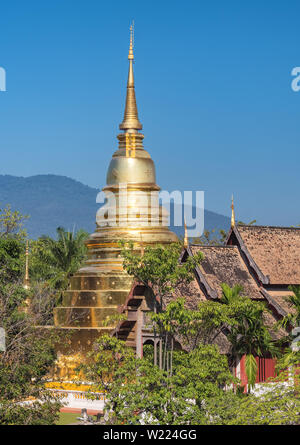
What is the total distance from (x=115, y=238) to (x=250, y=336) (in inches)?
471

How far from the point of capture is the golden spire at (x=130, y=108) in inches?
1772

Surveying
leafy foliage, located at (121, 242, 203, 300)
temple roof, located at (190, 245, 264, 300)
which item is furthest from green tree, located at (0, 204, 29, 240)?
leafy foliage, located at (121, 242, 203, 300)

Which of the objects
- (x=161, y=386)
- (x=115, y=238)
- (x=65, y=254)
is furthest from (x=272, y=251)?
(x=65, y=254)

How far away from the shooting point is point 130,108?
45.5 m

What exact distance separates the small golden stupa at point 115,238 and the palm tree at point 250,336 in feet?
25.5

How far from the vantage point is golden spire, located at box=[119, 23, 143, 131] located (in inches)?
1772

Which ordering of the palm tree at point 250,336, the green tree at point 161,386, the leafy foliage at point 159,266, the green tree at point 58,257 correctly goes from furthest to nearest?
1. the green tree at point 58,257
2. the palm tree at point 250,336
3. the leafy foliage at point 159,266
4. the green tree at point 161,386

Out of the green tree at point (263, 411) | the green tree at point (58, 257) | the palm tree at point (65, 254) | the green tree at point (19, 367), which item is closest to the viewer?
the green tree at point (263, 411)

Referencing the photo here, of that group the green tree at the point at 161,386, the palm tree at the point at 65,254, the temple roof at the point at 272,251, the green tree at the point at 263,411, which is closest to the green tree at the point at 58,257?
the palm tree at the point at 65,254

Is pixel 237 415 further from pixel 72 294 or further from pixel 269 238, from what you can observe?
pixel 72 294

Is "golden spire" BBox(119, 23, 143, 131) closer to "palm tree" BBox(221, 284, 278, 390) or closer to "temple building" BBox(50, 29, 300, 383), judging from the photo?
"temple building" BBox(50, 29, 300, 383)

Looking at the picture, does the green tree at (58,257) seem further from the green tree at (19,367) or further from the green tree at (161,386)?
the green tree at (161,386)
